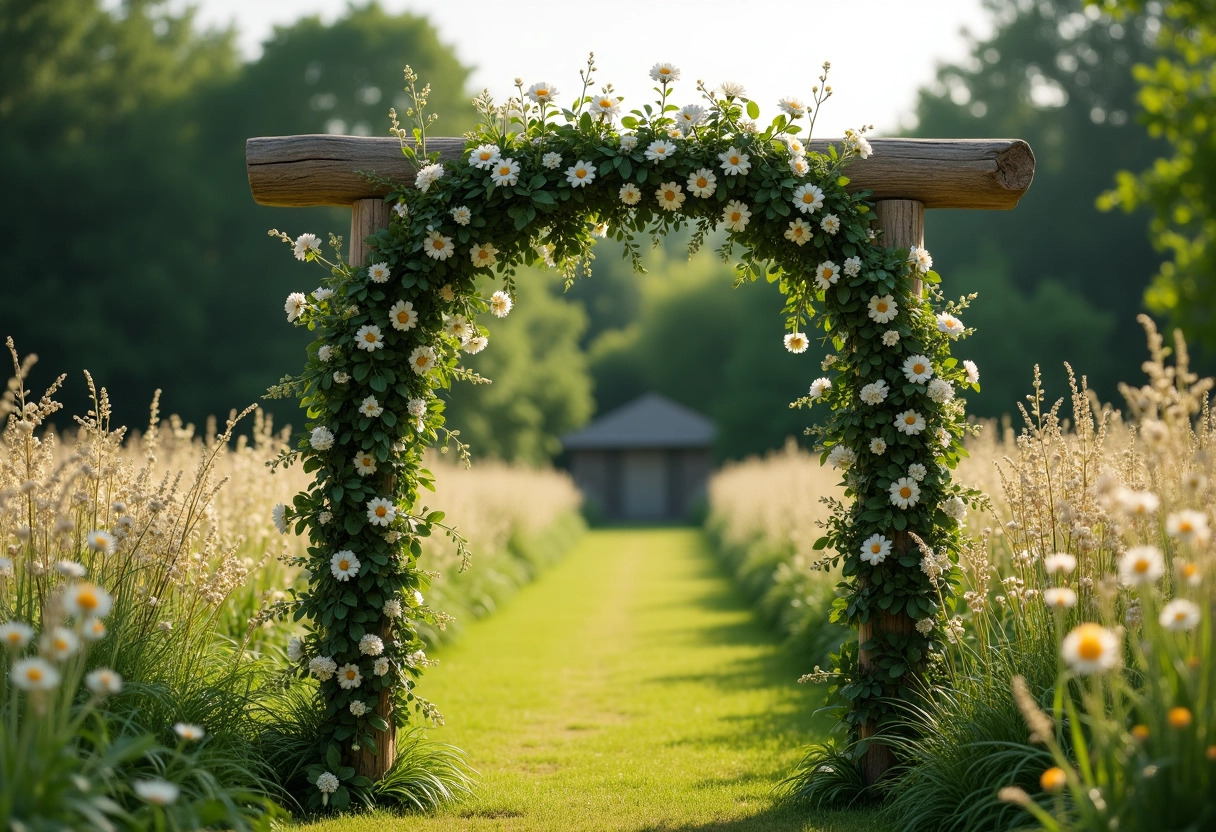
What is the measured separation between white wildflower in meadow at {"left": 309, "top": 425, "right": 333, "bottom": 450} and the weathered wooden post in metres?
0.83

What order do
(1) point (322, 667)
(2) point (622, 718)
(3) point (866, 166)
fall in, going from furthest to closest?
1. (2) point (622, 718)
2. (3) point (866, 166)
3. (1) point (322, 667)

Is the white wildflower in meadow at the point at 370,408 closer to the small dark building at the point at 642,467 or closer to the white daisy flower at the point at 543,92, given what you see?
the white daisy flower at the point at 543,92

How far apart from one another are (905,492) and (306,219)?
74.6 feet

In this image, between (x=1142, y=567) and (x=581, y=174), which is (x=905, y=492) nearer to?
(x=1142, y=567)

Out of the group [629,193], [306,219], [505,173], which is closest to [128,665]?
[505,173]

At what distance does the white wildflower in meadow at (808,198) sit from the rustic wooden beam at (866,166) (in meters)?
0.31

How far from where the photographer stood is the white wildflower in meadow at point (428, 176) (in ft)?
14.6

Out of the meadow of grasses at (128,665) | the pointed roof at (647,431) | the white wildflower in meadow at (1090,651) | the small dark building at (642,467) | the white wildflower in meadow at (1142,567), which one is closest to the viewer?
the white wildflower in meadow at (1090,651)

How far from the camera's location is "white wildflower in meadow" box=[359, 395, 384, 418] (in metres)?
4.40

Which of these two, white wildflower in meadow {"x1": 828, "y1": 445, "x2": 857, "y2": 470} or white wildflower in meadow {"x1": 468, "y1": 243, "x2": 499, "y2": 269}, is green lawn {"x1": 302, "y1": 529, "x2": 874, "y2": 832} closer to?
white wildflower in meadow {"x1": 828, "y1": 445, "x2": 857, "y2": 470}

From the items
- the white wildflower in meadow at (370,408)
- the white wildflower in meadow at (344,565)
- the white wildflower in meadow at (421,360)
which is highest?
the white wildflower in meadow at (421,360)

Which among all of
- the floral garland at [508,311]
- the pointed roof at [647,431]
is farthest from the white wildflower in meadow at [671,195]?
the pointed roof at [647,431]

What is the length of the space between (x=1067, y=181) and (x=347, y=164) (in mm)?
27380

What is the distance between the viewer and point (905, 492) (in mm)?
4410
